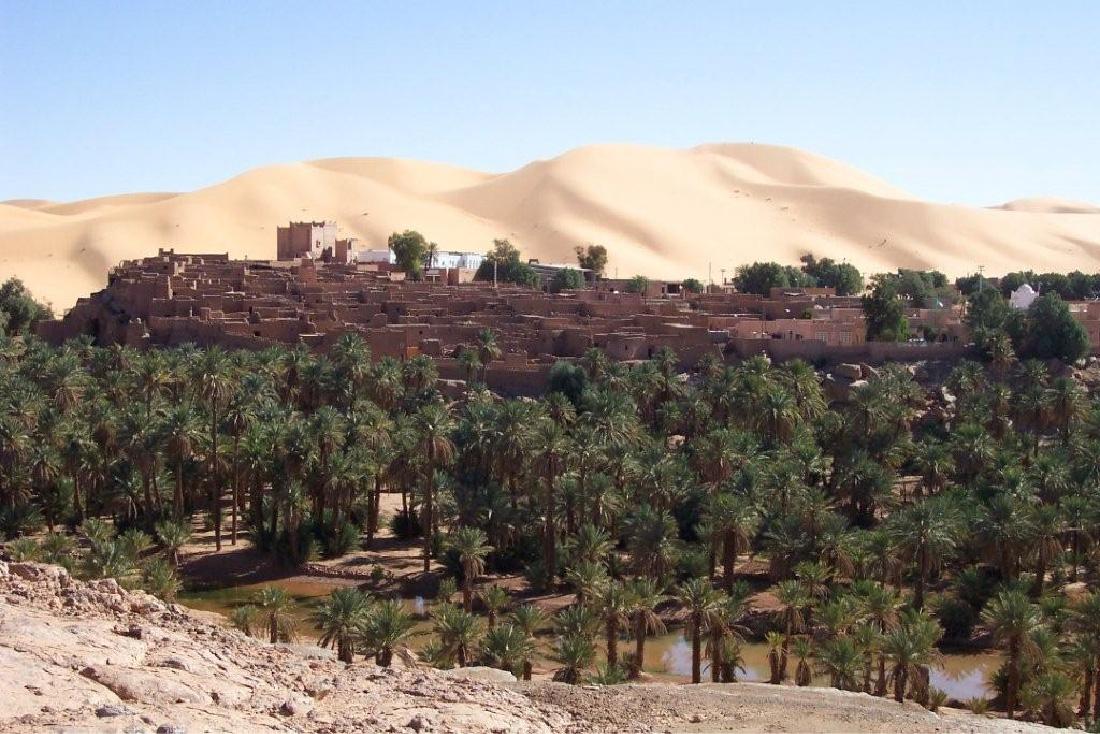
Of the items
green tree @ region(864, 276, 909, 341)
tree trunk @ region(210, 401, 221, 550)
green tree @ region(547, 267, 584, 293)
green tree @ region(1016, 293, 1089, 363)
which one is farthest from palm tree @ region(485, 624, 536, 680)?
green tree @ region(547, 267, 584, 293)

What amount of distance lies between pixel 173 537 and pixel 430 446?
20.2 ft

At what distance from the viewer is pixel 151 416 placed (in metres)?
34.1

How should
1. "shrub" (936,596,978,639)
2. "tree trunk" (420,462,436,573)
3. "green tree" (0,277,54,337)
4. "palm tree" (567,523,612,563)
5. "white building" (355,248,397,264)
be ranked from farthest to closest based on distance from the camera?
1. "white building" (355,248,397,264)
2. "green tree" (0,277,54,337)
3. "tree trunk" (420,462,436,573)
4. "palm tree" (567,523,612,563)
5. "shrub" (936,596,978,639)

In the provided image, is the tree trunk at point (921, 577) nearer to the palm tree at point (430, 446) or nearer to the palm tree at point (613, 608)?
the palm tree at point (613, 608)

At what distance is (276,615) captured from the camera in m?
23.6

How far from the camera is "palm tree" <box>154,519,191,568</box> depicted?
3097 centimetres

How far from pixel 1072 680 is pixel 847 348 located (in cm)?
2625

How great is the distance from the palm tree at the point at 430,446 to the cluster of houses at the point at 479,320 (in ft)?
44.5

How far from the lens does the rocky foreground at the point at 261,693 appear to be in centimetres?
1246

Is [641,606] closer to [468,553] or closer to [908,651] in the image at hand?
[908,651]

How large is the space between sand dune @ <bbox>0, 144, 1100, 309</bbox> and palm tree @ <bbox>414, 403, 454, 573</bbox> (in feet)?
218

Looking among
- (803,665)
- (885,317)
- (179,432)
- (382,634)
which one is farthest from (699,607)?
(885,317)

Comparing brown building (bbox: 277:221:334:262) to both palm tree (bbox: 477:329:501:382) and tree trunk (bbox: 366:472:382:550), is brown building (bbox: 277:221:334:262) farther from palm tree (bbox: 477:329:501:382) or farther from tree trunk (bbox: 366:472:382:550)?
tree trunk (bbox: 366:472:382:550)

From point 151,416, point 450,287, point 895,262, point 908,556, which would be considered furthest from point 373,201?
point 908,556
